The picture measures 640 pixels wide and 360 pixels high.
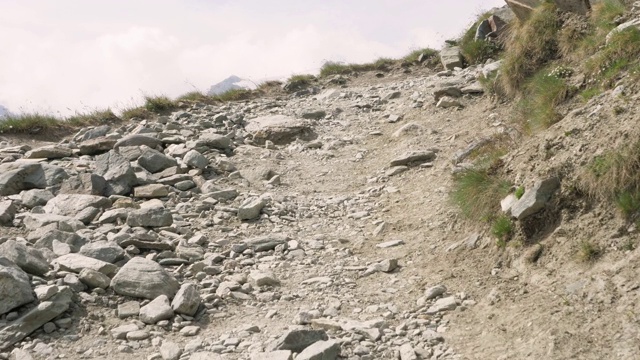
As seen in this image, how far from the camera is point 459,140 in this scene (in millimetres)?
12133

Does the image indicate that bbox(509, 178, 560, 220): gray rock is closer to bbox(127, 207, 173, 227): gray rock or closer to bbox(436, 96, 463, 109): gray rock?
bbox(127, 207, 173, 227): gray rock

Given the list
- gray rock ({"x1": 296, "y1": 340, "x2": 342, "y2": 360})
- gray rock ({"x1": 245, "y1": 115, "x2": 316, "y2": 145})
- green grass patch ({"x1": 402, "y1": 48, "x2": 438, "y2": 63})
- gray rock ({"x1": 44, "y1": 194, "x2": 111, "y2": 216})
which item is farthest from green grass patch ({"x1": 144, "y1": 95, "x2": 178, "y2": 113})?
gray rock ({"x1": 296, "y1": 340, "x2": 342, "y2": 360})

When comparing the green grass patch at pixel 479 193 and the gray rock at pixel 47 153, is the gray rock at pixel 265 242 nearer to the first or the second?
the green grass patch at pixel 479 193

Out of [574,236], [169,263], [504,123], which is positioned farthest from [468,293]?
[504,123]

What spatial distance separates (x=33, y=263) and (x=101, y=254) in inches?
34.2

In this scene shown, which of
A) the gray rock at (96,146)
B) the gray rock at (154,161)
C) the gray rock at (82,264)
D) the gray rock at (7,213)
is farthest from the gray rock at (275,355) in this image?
the gray rock at (96,146)

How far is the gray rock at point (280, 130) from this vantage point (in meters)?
15.0

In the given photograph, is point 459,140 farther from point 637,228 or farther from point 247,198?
point 637,228

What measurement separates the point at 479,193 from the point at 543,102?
9.19 feet

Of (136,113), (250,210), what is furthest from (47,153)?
(250,210)

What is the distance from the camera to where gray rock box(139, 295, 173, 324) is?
6.85 m

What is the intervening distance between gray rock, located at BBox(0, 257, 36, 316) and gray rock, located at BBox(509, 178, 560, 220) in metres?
5.51

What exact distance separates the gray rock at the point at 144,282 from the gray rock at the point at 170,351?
101 centimetres

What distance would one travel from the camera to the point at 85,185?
11.0 meters
